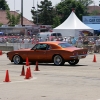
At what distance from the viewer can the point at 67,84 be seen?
48.4 feet

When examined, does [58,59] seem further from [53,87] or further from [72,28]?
[72,28]

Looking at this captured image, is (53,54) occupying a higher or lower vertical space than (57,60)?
higher

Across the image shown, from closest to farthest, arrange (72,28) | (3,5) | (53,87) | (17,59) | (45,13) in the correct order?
(53,87) < (17,59) < (72,28) < (45,13) < (3,5)

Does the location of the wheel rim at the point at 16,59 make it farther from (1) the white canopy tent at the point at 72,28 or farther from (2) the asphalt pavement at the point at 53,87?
(1) the white canopy tent at the point at 72,28

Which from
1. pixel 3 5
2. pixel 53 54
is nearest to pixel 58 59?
pixel 53 54

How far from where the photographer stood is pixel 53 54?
23.6 meters

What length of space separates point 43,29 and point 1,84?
53968 millimetres

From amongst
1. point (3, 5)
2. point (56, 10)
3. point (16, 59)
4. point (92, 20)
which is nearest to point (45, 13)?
point (56, 10)

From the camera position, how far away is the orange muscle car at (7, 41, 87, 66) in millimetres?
23062

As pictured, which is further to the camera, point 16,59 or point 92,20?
point 92,20

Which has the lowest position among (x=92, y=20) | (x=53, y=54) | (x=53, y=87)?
(x=53, y=87)

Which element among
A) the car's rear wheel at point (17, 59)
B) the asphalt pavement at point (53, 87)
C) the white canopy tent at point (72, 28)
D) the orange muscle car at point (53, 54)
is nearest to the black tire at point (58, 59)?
the orange muscle car at point (53, 54)

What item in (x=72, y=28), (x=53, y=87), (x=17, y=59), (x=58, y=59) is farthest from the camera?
(x=72, y=28)

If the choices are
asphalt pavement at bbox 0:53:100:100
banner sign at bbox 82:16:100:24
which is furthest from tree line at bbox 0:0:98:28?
asphalt pavement at bbox 0:53:100:100
